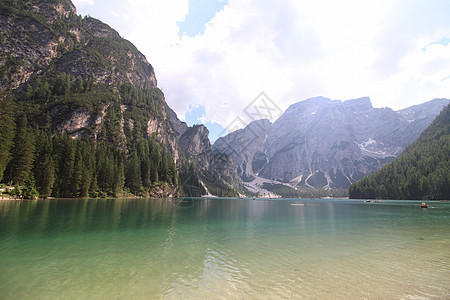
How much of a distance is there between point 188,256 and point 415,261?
16.7m

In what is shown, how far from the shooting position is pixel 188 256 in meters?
17.2

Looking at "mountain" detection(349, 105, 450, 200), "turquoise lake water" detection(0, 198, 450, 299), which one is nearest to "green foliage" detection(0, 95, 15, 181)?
"turquoise lake water" detection(0, 198, 450, 299)

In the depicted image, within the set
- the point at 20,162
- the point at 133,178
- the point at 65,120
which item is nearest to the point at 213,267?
the point at 20,162

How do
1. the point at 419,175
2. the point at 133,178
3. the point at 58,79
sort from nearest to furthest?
1. the point at 133,178
2. the point at 58,79
3. the point at 419,175

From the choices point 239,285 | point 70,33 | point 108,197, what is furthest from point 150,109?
point 239,285

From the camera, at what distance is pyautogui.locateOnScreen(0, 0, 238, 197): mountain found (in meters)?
70.3

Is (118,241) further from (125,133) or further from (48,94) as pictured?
(48,94)

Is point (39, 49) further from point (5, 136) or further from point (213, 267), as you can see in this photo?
point (213, 267)

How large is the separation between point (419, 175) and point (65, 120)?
217m

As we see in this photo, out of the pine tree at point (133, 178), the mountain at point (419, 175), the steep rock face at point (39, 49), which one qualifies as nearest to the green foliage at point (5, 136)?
the pine tree at point (133, 178)

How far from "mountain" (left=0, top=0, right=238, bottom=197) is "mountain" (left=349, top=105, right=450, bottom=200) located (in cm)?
15744

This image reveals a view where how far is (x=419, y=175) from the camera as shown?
148 metres

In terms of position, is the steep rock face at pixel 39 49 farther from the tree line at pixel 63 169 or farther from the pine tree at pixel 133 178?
the pine tree at pixel 133 178

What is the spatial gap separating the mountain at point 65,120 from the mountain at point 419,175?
517 feet
